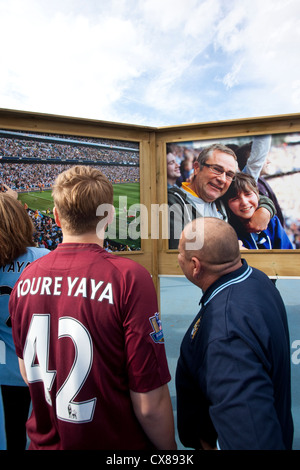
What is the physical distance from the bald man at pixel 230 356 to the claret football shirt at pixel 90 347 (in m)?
0.20

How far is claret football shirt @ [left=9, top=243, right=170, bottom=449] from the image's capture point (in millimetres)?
1075

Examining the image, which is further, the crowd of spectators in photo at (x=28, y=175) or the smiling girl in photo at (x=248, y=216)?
the smiling girl in photo at (x=248, y=216)

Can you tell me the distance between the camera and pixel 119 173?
3018 millimetres

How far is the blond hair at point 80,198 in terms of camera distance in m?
1.18

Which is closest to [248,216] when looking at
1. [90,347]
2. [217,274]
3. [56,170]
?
[217,274]

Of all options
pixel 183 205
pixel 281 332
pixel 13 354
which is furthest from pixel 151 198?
pixel 281 332

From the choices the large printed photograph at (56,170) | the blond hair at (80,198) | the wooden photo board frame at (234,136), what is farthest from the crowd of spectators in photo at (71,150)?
the blond hair at (80,198)

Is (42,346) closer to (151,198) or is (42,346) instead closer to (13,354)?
(13,354)

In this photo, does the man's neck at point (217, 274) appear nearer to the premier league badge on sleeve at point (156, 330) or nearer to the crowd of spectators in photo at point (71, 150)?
the premier league badge on sleeve at point (156, 330)

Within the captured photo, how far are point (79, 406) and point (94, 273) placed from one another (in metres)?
0.48

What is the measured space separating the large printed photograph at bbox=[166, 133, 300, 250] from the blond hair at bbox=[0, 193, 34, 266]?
1660 millimetres

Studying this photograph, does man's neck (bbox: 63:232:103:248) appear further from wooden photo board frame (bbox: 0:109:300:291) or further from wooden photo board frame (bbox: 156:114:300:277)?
wooden photo board frame (bbox: 156:114:300:277)

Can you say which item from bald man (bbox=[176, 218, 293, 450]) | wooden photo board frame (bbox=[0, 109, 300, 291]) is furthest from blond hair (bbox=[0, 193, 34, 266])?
wooden photo board frame (bbox=[0, 109, 300, 291])

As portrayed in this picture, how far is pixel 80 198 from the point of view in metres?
1.17
